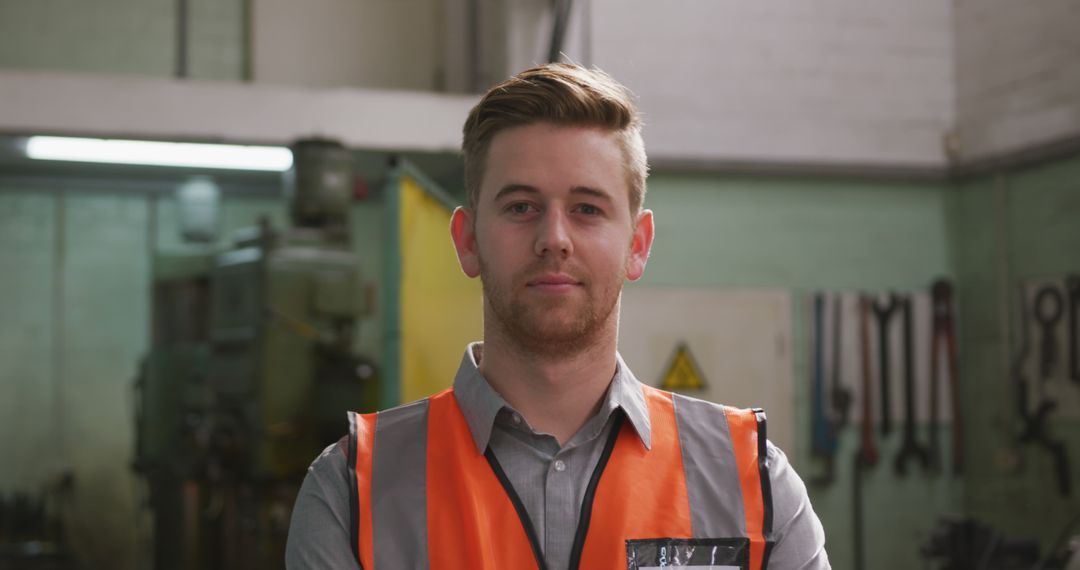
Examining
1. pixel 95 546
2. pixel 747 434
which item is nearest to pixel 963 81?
pixel 747 434

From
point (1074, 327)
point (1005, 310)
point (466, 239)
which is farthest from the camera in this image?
point (1005, 310)

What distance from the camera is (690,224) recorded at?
572cm

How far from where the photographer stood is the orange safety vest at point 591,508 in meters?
1.39

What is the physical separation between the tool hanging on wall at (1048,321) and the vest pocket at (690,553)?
14.4 feet

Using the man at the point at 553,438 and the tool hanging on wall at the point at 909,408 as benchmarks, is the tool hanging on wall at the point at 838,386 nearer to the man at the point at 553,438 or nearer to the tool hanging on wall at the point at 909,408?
the tool hanging on wall at the point at 909,408

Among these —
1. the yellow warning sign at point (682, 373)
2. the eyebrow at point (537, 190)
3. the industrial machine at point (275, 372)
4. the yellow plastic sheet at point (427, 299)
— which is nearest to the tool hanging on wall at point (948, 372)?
the yellow warning sign at point (682, 373)

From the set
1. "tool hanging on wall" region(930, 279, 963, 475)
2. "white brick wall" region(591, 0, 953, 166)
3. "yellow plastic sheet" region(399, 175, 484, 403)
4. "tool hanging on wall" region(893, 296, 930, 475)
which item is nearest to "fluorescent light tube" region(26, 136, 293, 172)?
"yellow plastic sheet" region(399, 175, 484, 403)

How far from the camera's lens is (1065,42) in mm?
5164

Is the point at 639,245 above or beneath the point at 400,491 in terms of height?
above

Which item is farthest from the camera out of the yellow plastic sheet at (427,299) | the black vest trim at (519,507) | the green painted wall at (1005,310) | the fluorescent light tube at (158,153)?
the fluorescent light tube at (158,153)

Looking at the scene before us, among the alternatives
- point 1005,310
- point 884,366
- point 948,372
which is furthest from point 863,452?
point 1005,310

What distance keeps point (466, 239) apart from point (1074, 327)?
4415 mm

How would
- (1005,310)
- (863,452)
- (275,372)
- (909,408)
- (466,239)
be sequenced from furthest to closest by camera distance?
(909,408), (863,452), (1005,310), (275,372), (466,239)

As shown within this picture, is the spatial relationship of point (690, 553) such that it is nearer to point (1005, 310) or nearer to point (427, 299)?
point (427, 299)
